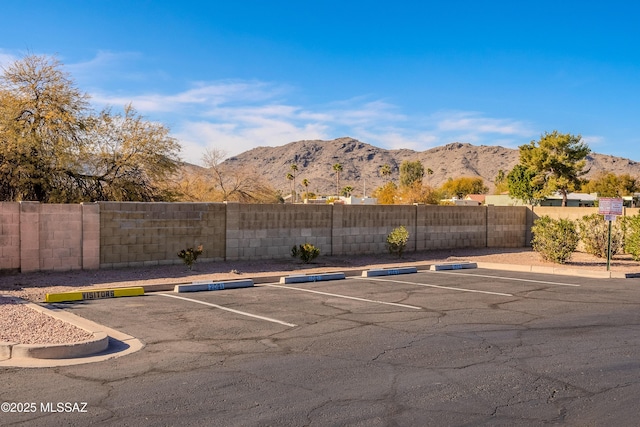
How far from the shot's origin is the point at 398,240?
958 inches

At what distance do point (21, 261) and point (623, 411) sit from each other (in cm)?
1511

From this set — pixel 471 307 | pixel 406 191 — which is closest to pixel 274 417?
pixel 471 307

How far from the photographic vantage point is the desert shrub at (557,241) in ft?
75.3

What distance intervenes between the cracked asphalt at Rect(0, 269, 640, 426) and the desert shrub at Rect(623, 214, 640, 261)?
11.2 meters

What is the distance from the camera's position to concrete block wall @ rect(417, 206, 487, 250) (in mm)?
26781

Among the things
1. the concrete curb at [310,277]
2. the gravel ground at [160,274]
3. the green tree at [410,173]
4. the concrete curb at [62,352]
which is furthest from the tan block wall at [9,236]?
the green tree at [410,173]

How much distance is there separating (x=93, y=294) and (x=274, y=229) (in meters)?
8.78

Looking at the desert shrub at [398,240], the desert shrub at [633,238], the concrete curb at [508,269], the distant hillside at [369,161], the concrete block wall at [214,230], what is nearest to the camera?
the concrete curb at [508,269]

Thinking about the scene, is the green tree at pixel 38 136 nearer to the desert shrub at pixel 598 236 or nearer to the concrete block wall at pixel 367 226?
the concrete block wall at pixel 367 226

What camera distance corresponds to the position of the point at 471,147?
18238 cm

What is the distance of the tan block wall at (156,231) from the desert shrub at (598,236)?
51.4 feet

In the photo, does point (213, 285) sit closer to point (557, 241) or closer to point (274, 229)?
point (274, 229)

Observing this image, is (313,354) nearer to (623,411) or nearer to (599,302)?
(623,411)

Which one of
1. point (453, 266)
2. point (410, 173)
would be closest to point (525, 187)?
point (410, 173)
